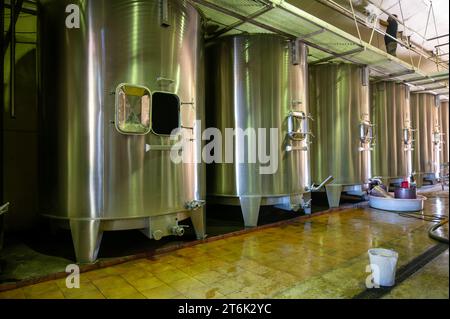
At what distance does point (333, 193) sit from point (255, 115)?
7.63 feet

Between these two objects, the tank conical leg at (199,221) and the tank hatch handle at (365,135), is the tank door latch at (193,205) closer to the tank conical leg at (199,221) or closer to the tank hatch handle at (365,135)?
the tank conical leg at (199,221)

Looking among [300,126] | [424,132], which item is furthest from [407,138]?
[300,126]

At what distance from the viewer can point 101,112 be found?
2.58 metres

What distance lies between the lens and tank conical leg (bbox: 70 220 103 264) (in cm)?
251

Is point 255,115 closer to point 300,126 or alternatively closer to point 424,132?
point 300,126

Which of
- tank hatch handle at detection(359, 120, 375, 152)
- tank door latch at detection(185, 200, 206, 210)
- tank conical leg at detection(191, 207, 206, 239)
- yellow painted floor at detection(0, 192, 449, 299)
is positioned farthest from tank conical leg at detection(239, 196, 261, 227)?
tank hatch handle at detection(359, 120, 375, 152)

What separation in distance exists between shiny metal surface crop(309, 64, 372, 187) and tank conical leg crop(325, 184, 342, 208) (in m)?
0.11

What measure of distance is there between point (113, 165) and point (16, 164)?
1.77 meters

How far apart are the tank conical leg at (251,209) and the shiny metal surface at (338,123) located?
1967 mm

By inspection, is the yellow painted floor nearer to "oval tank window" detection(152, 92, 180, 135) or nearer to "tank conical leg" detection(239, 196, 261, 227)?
"tank conical leg" detection(239, 196, 261, 227)

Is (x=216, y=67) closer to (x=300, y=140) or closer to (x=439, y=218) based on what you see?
(x=300, y=140)

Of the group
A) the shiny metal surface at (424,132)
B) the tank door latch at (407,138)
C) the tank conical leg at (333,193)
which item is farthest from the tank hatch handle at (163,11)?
the shiny metal surface at (424,132)
